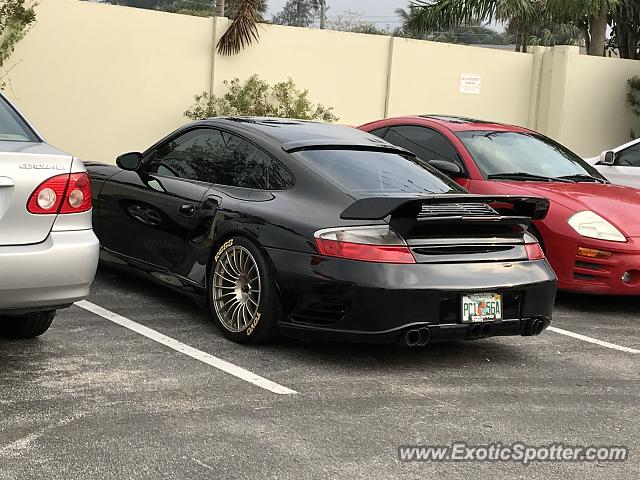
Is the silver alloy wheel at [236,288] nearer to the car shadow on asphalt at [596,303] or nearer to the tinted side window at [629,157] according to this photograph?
the car shadow on asphalt at [596,303]

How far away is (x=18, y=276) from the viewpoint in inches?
170

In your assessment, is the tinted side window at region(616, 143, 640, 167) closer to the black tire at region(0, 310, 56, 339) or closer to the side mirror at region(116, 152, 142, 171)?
the side mirror at region(116, 152, 142, 171)

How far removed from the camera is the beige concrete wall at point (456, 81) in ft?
53.4

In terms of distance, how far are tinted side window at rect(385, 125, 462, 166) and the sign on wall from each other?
8864 millimetres

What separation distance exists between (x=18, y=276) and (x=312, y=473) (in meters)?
1.73

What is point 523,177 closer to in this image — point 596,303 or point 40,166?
point 596,303

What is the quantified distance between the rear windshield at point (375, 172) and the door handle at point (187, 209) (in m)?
0.79

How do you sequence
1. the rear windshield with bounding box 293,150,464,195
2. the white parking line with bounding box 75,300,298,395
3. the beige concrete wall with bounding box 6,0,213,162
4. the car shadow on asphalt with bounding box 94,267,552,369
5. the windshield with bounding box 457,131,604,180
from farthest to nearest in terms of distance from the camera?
the beige concrete wall with bounding box 6,0,213,162 < the windshield with bounding box 457,131,604,180 < the rear windshield with bounding box 293,150,464,195 < the car shadow on asphalt with bounding box 94,267,552,369 < the white parking line with bounding box 75,300,298,395

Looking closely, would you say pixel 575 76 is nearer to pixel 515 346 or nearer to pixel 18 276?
pixel 515 346

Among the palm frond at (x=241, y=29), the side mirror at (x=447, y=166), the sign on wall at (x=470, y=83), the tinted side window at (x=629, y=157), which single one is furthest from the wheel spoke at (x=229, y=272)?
the sign on wall at (x=470, y=83)

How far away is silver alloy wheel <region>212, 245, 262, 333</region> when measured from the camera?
541 cm

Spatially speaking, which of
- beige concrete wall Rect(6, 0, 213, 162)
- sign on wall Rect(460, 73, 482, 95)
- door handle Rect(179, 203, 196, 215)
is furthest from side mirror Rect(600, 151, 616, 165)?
sign on wall Rect(460, 73, 482, 95)

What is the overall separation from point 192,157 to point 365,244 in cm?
192

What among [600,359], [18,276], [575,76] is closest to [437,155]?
[600,359]
